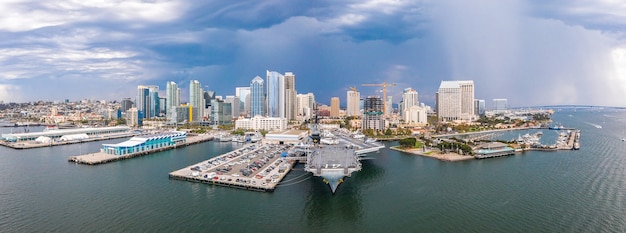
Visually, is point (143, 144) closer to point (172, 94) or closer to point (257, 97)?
point (257, 97)

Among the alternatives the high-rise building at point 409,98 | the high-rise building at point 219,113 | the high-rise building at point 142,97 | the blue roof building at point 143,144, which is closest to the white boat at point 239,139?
the blue roof building at point 143,144

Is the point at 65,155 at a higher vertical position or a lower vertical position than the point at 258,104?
lower

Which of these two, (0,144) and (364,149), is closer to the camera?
(364,149)

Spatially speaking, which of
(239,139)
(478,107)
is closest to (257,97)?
(239,139)

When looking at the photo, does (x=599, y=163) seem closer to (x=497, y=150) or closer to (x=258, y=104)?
(x=497, y=150)

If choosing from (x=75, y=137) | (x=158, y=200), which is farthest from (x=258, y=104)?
(x=158, y=200)

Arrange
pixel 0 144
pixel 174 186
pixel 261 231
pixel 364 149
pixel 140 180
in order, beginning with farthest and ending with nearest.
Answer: pixel 0 144, pixel 364 149, pixel 140 180, pixel 174 186, pixel 261 231

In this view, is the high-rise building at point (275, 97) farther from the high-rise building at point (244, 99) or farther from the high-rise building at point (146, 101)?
the high-rise building at point (146, 101)
